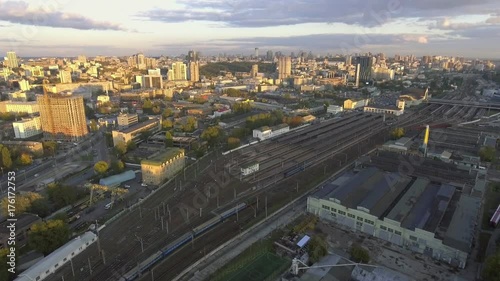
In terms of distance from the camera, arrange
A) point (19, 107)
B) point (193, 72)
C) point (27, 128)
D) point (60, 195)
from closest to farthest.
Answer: point (60, 195)
point (27, 128)
point (19, 107)
point (193, 72)

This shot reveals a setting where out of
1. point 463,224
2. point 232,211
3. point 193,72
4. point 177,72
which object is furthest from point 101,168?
point 177,72

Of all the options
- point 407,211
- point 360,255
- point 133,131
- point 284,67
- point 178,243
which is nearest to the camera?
point 360,255

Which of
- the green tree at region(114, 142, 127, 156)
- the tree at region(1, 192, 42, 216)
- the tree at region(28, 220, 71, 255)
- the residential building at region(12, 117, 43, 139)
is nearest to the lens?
the tree at region(28, 220, 71, 255)

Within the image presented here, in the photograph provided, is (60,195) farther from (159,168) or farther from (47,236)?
(159,168)

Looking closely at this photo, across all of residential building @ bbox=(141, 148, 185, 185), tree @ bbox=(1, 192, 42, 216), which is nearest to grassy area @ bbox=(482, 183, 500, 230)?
residential building @ bbox=(141, 148, 185, 185)

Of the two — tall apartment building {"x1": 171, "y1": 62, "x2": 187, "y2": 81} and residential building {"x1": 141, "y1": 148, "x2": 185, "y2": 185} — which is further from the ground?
tall apartment building {"x1": 171, "y1": 62, "x2": 187, "y2": 81}

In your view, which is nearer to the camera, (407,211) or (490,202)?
(407,211)

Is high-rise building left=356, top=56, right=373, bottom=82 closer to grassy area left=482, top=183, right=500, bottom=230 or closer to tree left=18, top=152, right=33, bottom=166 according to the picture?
grassy area left=482, top=183, right=500, bottom=230
